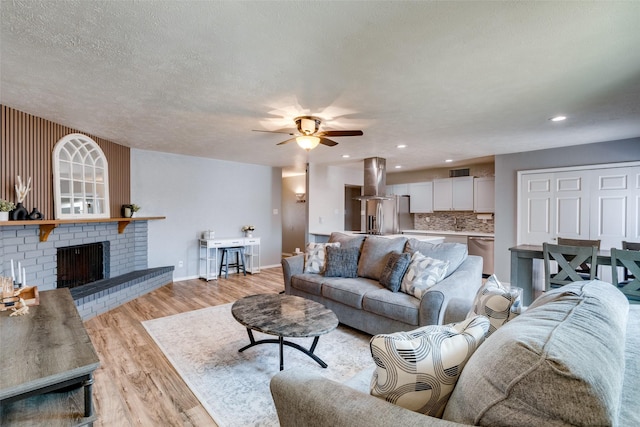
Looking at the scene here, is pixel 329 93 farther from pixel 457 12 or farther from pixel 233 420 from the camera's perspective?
pixel 233 420

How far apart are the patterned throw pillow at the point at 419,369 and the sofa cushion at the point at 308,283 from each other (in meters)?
2.45

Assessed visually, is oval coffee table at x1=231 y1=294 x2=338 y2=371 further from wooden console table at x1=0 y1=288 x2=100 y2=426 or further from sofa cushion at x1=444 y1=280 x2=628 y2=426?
sofa cushion at x1=444 y1=280 x2=628 y2=426

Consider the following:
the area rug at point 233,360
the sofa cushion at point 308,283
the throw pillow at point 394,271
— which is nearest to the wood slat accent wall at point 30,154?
the area rug at point 233,360

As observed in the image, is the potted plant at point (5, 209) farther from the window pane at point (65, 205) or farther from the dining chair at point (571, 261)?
the dining chair at point (571, 261)

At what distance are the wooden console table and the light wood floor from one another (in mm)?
Result: 452

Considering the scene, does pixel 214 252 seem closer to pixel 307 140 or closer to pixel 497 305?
pixel 307 140

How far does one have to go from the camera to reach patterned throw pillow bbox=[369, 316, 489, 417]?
931 mm

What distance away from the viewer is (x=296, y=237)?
8734 millimetres

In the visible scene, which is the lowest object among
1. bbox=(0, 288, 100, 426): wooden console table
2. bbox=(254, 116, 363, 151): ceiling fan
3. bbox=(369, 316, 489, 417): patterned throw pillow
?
bbox=(0, 288, 100, 426): wooden console table

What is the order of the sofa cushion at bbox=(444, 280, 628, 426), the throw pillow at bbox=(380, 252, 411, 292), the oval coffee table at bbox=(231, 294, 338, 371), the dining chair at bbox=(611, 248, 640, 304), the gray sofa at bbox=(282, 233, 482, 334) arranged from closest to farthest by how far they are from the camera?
the sofa cushion at bbox=(444, 280, 628, 426) → the oval coffee table at bbox=(231, 294, 338, 371) → the gray sofa at bbox=(282, 233, 482, 334) → the dining chair at bbox=(611, 248, 640, 304) → the throw pillow at bbox=(380, 252, 411, 292)

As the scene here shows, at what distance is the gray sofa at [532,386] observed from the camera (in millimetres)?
634

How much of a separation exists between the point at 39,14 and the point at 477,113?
3.41 m

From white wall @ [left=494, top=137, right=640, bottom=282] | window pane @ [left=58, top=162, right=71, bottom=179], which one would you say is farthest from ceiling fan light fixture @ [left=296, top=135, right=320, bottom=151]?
white wall @ [left=494, top=137, right=640, bottom=282]

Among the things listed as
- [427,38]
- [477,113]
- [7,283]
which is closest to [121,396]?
[7,283]
